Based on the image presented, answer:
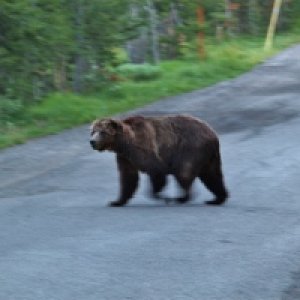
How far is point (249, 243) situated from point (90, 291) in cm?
Answer: 186

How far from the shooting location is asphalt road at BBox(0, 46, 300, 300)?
571cm

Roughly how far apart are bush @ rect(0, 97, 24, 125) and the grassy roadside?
11 cm

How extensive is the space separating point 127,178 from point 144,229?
4.58 ft

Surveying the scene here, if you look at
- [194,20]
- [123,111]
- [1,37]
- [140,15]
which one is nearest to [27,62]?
[1,37]

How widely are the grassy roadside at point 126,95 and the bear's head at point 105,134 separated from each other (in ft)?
16.9

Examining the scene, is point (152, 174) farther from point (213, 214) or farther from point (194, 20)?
point (194, 20)

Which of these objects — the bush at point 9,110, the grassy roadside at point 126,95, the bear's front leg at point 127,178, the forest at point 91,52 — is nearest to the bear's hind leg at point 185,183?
the bear's front leg at point 127,178

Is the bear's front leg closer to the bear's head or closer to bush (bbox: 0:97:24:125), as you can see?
the bear's head

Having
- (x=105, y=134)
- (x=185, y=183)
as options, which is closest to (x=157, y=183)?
(x=185, y=183)

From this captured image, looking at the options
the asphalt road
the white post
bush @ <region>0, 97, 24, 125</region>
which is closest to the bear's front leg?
the asphalt road

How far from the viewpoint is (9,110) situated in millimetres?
15320

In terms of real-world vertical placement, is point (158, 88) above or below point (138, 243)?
below

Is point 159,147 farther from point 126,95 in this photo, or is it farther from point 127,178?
point 126,95

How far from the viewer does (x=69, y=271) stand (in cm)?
609
